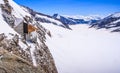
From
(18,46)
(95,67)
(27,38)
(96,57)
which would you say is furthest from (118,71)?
(18,46)

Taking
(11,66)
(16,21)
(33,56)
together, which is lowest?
(11,66)

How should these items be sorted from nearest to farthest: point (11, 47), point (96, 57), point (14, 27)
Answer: point (11, 47)
point (14, 27)
point (96, 57)

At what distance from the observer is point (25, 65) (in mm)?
19094

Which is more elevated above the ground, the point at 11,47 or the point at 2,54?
the point at 11,47

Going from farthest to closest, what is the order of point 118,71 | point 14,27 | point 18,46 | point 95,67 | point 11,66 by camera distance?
point 95,67
point 118,71
point 14,27
point 18,46
point 11,66

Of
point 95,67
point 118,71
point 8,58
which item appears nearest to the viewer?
point 8,58

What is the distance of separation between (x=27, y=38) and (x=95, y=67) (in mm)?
56916

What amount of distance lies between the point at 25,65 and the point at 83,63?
324 feet

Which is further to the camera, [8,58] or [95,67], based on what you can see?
[95,67]

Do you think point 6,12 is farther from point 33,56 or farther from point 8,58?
point 8,58

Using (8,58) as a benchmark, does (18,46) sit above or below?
above

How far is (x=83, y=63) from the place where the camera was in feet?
383

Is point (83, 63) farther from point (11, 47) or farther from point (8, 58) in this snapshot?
point (8, 58)

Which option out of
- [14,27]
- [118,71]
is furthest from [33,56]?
[118,71]
